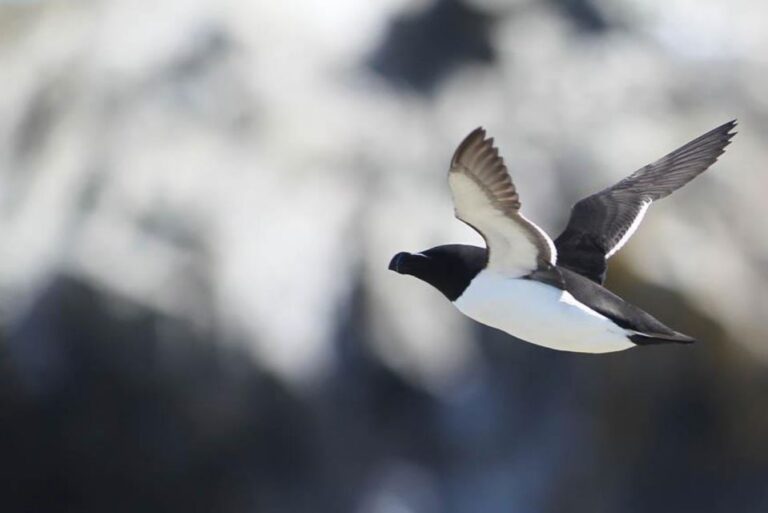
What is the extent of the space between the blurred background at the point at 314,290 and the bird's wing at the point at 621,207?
1628 millimetres

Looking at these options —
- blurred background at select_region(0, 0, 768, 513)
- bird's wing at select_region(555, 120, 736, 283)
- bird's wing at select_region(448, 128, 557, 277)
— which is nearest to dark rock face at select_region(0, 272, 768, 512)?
blurred background at select_region(0, 0, 768, 513)

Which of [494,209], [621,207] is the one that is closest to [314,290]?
[621,207]

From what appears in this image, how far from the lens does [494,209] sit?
4.08 m

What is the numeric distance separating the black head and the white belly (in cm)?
4

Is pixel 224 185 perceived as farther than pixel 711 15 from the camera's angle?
No

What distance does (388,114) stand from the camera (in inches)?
287

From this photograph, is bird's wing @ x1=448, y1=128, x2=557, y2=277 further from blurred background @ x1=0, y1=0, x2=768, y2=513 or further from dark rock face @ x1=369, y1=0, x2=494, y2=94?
dark rock face @ x1=369, y1=0, x2=494, y2=94

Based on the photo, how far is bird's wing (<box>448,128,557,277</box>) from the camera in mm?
3894

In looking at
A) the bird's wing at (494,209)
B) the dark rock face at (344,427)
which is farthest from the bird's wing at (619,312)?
the dark rock face at (344,427)

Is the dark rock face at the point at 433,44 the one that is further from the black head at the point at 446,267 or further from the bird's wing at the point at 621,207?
the black head at the point at 446,267

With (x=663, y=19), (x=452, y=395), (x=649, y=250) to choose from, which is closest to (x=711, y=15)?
(x=663, y=19)

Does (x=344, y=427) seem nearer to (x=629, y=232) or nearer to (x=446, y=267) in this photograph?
(x=629, y=232)

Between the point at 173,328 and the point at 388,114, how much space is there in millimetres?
1443

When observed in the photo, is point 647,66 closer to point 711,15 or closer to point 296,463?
point 711,15
